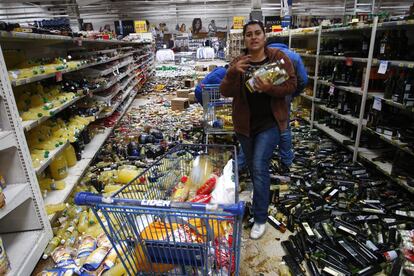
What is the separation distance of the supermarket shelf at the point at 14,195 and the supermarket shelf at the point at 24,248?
1.26 feet

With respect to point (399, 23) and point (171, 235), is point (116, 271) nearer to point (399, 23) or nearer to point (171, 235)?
point (171, 235)

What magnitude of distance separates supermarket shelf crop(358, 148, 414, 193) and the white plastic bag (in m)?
2.30

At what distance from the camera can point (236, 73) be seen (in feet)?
6.82

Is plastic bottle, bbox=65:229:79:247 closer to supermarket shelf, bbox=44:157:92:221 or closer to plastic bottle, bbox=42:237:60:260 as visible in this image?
plastic bottle, bbox=42:237:60:260

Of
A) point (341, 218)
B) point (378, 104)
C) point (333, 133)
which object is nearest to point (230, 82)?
point (341, 218)

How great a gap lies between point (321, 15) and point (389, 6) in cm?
396

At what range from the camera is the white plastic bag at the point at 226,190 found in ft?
5.69

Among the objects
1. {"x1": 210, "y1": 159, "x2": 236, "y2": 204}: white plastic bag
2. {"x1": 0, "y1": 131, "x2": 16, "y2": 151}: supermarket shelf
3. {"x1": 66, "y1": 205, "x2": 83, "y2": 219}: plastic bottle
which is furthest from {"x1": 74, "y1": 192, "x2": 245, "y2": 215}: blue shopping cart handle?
{"x1": 66, "y1": 205, "x2": 83, "y2": 219}: plastic bottle

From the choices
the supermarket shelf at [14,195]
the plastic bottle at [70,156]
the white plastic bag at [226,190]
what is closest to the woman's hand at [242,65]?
the white plastic bag at [226,190]

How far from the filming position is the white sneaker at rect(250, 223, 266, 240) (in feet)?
8.38

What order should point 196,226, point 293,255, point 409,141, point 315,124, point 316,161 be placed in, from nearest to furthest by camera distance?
point 196,226
point 293,255
point 409,141
point 316,161
point 315,124

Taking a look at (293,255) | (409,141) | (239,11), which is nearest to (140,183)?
(293,255)

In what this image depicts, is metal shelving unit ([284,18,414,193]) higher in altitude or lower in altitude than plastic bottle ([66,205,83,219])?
higher

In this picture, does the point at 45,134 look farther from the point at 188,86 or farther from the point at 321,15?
the point at 321,15
